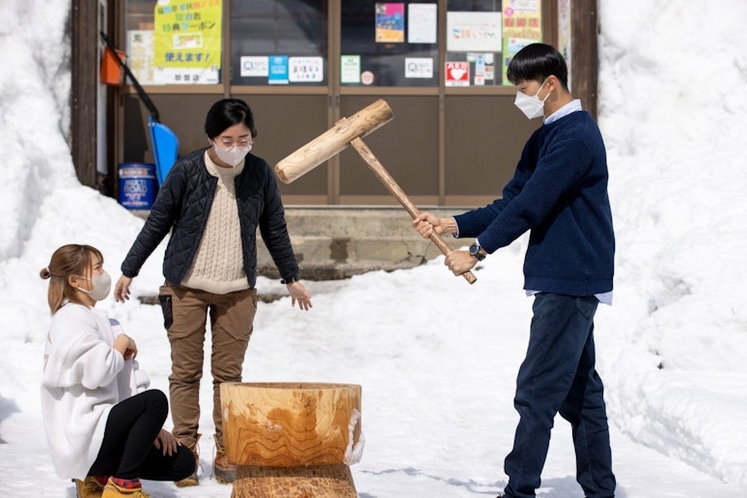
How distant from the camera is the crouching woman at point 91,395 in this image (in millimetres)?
3482

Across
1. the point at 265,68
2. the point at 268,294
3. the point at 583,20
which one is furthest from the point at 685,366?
the point at 265,68

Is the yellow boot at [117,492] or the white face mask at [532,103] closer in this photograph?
the yellow boot at [117,492]

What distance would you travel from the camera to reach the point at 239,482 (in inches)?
134

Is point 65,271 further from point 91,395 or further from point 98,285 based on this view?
point 91,395

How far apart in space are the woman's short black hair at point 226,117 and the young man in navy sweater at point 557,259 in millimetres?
1176

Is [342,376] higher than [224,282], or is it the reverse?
[224,282]

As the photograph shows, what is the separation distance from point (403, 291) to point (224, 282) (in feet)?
11.1

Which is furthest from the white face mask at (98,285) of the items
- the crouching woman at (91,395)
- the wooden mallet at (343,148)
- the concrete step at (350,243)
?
the concrete step at (350,243)

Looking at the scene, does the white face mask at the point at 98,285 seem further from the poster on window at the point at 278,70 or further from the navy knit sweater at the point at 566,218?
the poster on window at the point at 278,70

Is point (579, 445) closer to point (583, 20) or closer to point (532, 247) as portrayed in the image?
point (532, 247)

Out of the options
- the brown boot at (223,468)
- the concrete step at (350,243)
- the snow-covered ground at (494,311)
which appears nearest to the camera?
the brown boot at (223,468)

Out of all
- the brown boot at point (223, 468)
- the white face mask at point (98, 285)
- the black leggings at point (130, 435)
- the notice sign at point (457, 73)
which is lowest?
the brown boot at point (223, 468)

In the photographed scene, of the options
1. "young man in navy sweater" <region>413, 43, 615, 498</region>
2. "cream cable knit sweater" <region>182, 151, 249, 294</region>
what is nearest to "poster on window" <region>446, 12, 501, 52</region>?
"cream cable knit sweater" <region>182, 151, 249, 294</region>

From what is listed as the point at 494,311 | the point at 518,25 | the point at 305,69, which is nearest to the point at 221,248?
the point at 494,311
